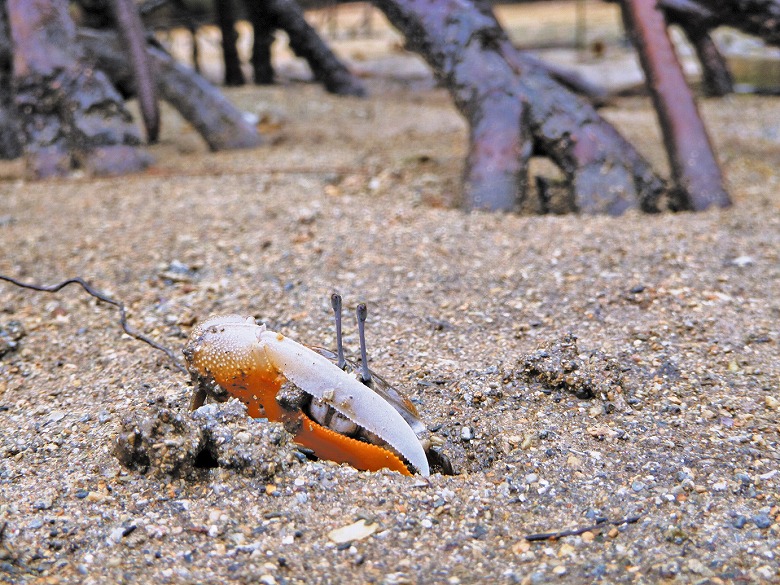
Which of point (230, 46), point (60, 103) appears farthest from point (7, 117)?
point (230, 46)

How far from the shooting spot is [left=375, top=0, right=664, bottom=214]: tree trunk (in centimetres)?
393

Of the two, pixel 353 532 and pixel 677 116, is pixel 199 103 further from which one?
pixel 353 532

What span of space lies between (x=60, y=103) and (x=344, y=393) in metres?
3.59

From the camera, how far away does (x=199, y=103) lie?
5.57m

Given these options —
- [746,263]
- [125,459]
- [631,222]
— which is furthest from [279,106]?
[125,459]

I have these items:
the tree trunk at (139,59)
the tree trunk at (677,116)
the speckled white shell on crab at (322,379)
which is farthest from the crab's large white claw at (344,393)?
the tree trunk at (677,116)

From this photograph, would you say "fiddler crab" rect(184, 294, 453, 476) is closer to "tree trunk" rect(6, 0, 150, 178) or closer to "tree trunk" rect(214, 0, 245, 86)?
"tree trunk" rect(6, 0, 150, 178)

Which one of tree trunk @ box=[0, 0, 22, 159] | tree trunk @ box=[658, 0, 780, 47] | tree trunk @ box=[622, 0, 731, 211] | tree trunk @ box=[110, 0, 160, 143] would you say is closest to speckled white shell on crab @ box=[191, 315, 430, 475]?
tree trunk @ box=[110, 0, 160, 143]

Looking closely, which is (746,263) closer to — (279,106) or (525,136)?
(525,136)

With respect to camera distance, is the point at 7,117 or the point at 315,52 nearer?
the point at 7,117

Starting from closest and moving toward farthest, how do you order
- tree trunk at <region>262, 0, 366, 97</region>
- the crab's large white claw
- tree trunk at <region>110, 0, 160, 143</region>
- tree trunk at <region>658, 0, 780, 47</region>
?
the crab's large white claw, tree trunk at <region>110, 0, 160, 143</region>, tree trunk at <region>658, 0, 780, 47</region>, tree trunk at <region>262, 0, 366, 97</region>

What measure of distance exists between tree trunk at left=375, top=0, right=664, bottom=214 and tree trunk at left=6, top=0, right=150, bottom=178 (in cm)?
176

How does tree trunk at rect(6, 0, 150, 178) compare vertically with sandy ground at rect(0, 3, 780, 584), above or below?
above

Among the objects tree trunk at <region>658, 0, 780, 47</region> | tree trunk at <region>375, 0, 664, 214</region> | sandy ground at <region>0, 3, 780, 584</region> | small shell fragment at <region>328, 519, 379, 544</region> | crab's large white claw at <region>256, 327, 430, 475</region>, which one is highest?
tree trunk at <region>658, 0, 780, 47</region>
